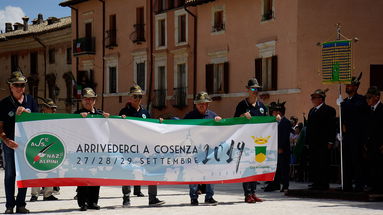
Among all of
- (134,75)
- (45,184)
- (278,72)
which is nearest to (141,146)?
(45,184)

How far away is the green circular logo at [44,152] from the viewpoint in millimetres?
13070

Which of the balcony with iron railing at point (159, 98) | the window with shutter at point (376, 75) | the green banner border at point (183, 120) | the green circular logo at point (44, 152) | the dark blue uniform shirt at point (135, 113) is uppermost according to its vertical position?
the window with shutter at point (376, 75)

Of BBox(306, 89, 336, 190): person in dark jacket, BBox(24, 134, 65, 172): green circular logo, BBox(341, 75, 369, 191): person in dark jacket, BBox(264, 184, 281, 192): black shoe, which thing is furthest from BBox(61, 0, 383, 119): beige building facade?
BBox(24, 134, 65, 172): green circular logo

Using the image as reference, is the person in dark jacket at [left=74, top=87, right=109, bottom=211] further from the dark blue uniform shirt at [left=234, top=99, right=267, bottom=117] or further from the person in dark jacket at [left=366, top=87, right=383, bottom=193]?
the person in dark jacket at [left=366, top=87, right=383, bottom=193]

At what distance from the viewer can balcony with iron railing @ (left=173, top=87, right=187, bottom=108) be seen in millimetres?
41578

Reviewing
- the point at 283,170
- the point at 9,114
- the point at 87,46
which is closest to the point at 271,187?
the point at 283,170

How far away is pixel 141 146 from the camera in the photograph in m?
14.0

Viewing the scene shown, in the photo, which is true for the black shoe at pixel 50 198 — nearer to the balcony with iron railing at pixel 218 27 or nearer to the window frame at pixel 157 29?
the balcony with iron railing at pixel 218 27

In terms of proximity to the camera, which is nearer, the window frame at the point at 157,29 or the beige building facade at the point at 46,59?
the window frame at the point at 157,29

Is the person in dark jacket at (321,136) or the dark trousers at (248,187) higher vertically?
the person in dark jacket at (321,136)

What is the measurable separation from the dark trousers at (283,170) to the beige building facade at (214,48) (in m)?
9.77

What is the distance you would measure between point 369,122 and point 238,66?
22.0 metres

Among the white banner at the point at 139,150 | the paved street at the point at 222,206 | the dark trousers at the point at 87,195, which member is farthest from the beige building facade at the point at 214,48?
the dark trousers at the point at 87,195

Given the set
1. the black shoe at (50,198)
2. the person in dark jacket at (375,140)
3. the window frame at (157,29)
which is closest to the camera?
the person in dark jacket at (375,140)
